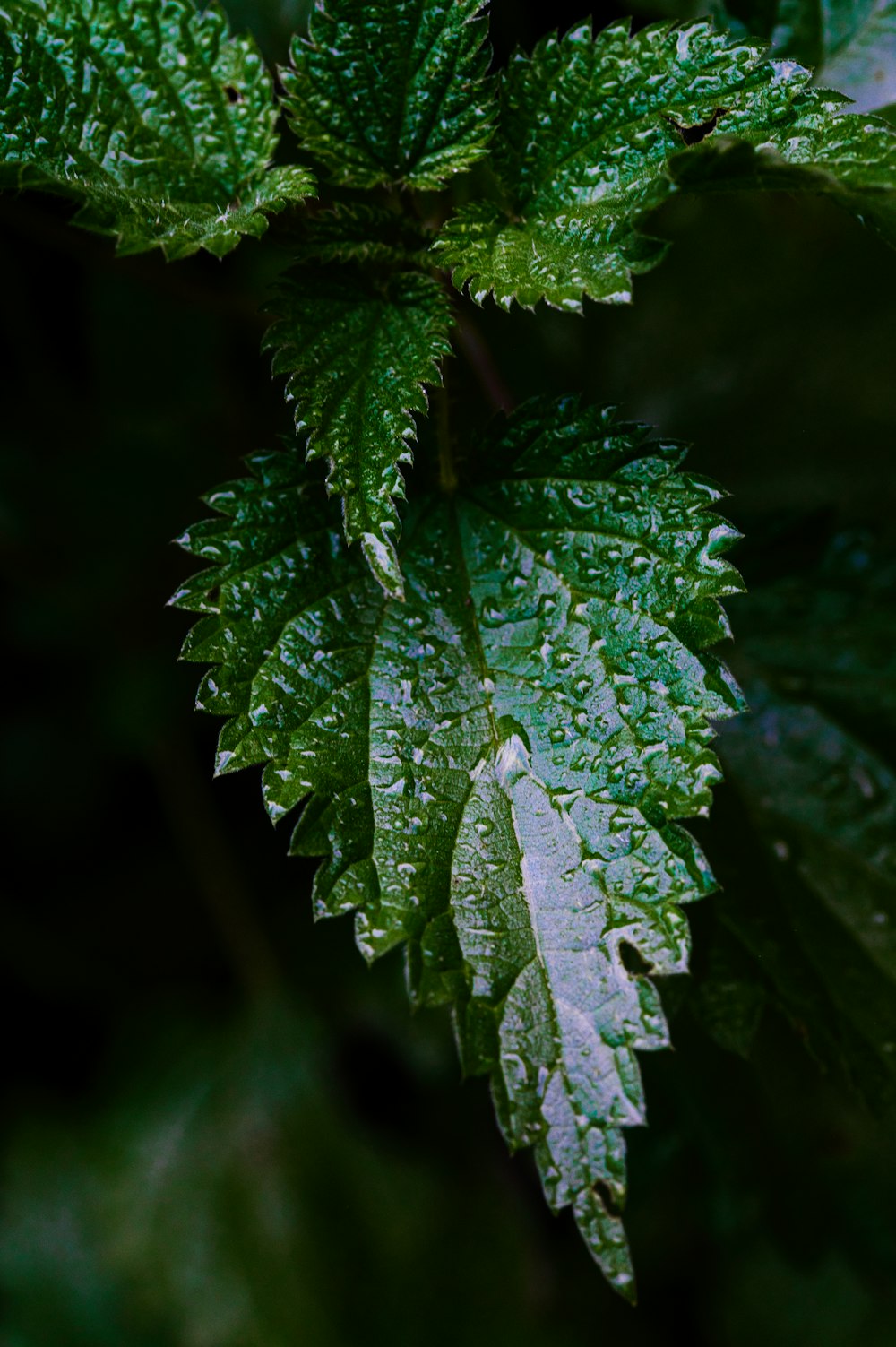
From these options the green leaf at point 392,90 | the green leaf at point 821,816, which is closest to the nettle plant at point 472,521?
the green leaf at point 392,90

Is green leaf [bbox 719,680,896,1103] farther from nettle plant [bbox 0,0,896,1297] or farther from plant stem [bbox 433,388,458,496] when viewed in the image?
plant stem [bbox 433,388,458,496]

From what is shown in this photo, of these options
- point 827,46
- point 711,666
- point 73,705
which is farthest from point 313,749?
point 73,705

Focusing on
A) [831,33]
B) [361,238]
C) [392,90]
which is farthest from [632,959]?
[831,33]

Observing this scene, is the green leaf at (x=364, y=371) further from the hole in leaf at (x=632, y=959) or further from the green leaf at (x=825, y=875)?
the green leaf at (x=825, y=875)

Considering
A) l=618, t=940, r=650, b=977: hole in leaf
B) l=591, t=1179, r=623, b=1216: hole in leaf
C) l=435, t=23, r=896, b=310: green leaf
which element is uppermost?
l=435, t=23, r=896, b=310: green leaf

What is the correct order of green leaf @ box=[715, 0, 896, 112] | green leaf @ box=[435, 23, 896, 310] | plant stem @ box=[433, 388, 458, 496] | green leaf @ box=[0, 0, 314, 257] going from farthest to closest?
1. green leaf @ box=[715, 0, 896, 112]
2. plant stem @ box=[433, 388, 458, 496]
3. green leaf @ box=[0, 0, 314, 257]
4. green leaf @ box=[435, 23, 896, 310]

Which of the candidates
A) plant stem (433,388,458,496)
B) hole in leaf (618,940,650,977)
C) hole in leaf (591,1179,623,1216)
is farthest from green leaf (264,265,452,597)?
hole in leaf (591,1179,623,1216)

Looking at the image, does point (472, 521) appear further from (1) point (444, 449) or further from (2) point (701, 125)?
(2) point (701, 125)
